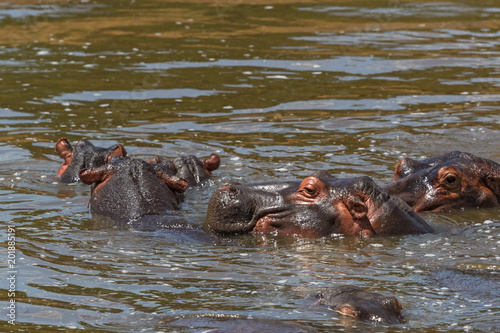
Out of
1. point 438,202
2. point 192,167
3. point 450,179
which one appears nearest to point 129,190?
point 192,167

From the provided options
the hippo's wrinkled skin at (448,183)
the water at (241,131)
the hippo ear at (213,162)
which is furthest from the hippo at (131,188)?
the hippo's wrinkled skin at (448,183)

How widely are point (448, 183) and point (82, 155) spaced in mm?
3759

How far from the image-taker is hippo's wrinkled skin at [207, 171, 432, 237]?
7.57 metres

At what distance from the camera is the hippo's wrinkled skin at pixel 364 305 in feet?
18.3

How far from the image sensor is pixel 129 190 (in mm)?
8227

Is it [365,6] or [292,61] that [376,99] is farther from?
[365,6]

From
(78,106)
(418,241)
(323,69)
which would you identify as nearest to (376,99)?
(323,69)

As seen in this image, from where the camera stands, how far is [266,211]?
7688 mm

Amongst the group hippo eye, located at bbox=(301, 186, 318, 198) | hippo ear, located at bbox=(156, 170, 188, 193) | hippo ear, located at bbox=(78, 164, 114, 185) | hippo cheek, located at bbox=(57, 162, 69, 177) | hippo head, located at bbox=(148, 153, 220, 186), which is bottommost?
hippo cheek, located at bbox=(57, 162, 69, 177)

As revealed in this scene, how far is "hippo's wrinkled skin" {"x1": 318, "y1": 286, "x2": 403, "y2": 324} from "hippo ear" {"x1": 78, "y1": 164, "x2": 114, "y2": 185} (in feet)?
10.4

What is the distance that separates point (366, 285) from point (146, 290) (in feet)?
5.11

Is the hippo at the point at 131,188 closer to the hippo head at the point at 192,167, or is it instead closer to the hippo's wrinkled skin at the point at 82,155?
the hippo head at the point at 192,167

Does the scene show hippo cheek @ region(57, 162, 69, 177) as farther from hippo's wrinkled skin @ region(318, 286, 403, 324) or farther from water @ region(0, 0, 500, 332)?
hippo's wrinkled skin @ region(318, 286, 403, 324)

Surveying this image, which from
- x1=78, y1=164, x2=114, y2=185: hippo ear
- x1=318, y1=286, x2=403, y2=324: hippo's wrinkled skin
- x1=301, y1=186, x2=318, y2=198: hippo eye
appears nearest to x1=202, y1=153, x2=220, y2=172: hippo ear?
x1=78, y1=164, x2=114, y2=185: hippo ear
